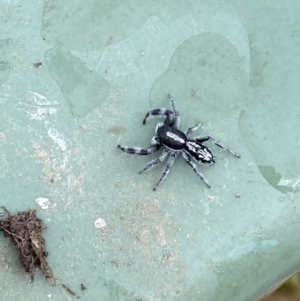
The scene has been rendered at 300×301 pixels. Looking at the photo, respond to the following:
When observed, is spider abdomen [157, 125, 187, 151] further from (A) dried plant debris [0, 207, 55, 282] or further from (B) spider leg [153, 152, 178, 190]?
(A) dried plant debris [0, 207, 55, 282]

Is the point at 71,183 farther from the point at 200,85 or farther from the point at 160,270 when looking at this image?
the point at 200,85

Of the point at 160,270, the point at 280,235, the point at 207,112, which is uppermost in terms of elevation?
the point at 207,112

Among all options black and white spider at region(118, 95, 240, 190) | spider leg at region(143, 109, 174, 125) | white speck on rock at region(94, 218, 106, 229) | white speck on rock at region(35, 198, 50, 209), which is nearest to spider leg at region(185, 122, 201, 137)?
black and white spider at region(118, 95, 240, 190)

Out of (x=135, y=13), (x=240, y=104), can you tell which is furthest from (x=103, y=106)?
(x=240, y=104)

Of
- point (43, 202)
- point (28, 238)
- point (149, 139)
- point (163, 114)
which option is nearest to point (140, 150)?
point (149, 139)

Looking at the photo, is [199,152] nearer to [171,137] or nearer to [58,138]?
[171,137]

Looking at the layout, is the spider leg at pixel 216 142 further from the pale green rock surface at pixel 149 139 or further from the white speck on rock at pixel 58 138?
the white speck on rock at pixel 58 138
